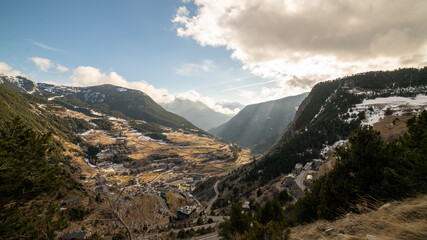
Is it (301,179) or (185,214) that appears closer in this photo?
(185,214)

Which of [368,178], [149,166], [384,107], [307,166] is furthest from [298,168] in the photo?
[149,166]

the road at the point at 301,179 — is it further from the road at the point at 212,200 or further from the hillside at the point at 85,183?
the hillside at the point at 85,183

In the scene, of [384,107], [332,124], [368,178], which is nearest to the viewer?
[368,178]

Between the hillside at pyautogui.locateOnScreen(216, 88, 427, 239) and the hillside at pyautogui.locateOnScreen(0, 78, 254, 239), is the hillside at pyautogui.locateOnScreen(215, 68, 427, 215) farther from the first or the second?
the hillside at pyautogui.locateOnScreen(216, 88, 427, 239)

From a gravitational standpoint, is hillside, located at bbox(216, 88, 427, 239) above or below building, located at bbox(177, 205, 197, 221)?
above

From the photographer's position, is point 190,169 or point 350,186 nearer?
point 350,186

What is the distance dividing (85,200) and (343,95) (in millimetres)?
203787

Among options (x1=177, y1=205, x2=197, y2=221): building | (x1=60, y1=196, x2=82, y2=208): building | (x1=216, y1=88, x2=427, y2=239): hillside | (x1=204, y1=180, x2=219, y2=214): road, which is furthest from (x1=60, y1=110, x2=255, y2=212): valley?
(x1=216, y1=88, x2=427, y2=239): hillside

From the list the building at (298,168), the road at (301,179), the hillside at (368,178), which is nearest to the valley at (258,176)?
the hillside at (368,178)

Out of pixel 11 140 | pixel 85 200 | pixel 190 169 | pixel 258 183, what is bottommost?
pixel 190 169

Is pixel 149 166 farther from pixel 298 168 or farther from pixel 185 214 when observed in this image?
pixel 298 168

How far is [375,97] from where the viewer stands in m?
138

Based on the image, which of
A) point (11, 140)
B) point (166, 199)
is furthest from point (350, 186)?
point (166, 199)

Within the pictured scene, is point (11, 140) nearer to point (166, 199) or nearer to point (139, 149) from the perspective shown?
point (166, 199)
